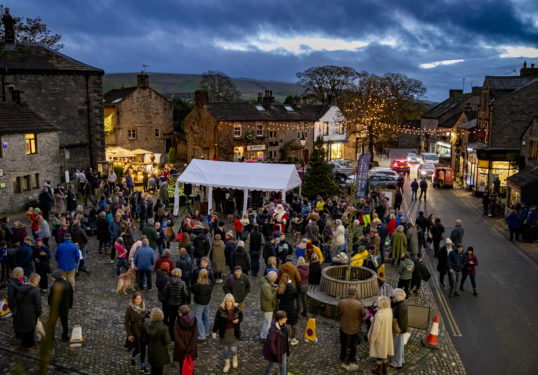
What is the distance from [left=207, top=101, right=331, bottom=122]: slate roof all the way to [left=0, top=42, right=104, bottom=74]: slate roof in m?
14.2

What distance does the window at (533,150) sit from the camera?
27281 millimetres

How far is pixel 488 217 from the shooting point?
26.3 metres

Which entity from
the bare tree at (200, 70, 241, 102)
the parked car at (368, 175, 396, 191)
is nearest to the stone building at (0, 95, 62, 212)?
the parked car at (368, 175, 396, 191)

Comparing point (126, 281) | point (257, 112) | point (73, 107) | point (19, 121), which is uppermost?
point (257, 112)

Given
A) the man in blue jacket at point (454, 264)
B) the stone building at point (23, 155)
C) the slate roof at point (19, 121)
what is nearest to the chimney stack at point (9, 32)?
the stone building at point (23, 155)

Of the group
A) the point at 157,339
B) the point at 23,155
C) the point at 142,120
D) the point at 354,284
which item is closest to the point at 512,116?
the point at 354,284

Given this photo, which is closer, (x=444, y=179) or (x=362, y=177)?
(x=362, y=177)

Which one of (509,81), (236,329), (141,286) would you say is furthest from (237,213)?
(509,81)

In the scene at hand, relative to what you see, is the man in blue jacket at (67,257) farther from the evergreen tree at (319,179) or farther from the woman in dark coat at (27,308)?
the evergreen tree at (319,179)

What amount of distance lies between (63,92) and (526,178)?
92.6 feet

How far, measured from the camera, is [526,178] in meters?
24.0

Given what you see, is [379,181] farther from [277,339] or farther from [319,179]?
[277,339]

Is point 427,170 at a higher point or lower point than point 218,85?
lower

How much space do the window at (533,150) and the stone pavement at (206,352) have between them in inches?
739
